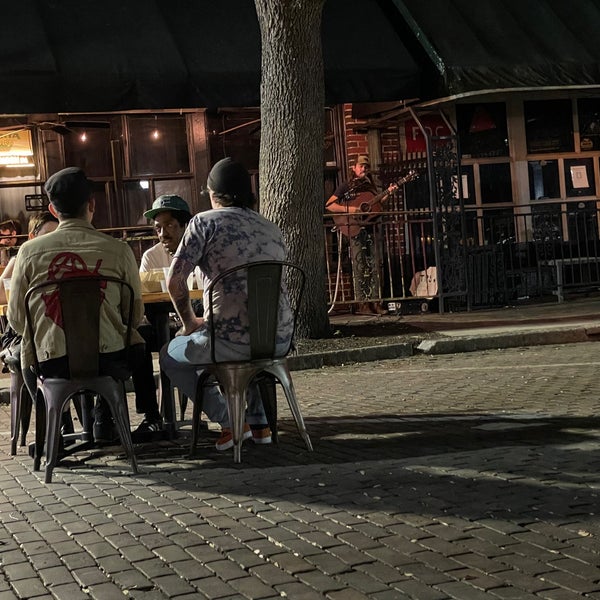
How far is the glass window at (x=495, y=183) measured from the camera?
746 inches

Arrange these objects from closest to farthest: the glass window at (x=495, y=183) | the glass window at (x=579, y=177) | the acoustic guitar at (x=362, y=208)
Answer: the acoustic guitar at (x=362, y=208)
the glass window at (x=495, y=183)
the glass window at (x=579, y=177)

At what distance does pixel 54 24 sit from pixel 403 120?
5455 millimetres

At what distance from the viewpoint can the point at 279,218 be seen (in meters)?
13.0

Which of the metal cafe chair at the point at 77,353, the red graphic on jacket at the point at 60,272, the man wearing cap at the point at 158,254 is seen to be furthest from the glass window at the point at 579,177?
the red graphic on jacket at the point at 60,272

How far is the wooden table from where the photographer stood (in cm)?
773

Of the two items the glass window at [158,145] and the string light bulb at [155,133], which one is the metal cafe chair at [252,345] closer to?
the glass window at [158,145]

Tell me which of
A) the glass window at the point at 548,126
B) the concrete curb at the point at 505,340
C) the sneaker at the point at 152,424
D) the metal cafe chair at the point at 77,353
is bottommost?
the concrete curb at the point at 505,340

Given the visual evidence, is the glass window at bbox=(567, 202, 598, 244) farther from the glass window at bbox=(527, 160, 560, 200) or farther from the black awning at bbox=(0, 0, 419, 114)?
the black awning at bbox=(0, 0, 419, 114)

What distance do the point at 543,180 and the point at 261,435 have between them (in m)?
12.6

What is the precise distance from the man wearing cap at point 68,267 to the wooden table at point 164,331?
77cm

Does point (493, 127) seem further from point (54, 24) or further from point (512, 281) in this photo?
point (54, 24)

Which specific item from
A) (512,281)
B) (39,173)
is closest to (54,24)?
(39,173)

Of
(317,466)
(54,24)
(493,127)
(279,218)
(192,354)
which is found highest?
(54,24)

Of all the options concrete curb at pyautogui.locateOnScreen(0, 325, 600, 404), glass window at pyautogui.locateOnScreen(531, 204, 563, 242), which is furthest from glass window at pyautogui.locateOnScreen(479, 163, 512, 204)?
concrete curb at pyautogui.locateOnScreen(0, 325, 600, 404)
